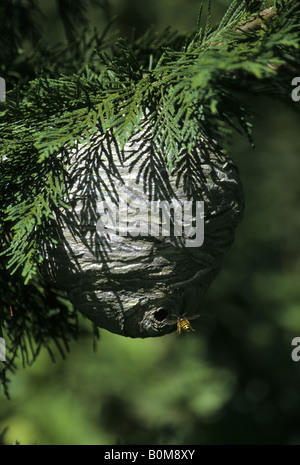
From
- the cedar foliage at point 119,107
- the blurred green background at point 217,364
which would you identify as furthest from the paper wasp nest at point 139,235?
the blurred green background at point 217,364

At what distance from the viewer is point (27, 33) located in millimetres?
1146

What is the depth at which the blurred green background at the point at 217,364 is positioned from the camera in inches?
76.1

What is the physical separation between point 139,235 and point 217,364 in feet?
4.79

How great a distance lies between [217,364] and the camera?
6.79ft

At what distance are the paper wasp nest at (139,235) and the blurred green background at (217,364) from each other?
1.19 meters

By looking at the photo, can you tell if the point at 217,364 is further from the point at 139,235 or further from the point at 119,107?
the point at 119,107

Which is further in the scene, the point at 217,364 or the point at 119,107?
the point at 217,364

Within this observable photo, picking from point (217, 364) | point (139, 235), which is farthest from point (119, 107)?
point (217, 364)

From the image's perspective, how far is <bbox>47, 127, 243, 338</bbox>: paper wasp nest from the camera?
0.70m

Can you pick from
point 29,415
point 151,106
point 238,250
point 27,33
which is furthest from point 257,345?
point 151,106

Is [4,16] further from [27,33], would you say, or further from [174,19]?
[174,19]

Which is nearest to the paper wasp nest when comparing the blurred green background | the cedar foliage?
the cedar foliage

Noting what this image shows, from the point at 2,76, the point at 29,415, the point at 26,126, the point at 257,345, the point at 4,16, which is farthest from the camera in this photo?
the point at 257,345

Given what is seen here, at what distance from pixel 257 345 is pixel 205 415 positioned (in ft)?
1.11
